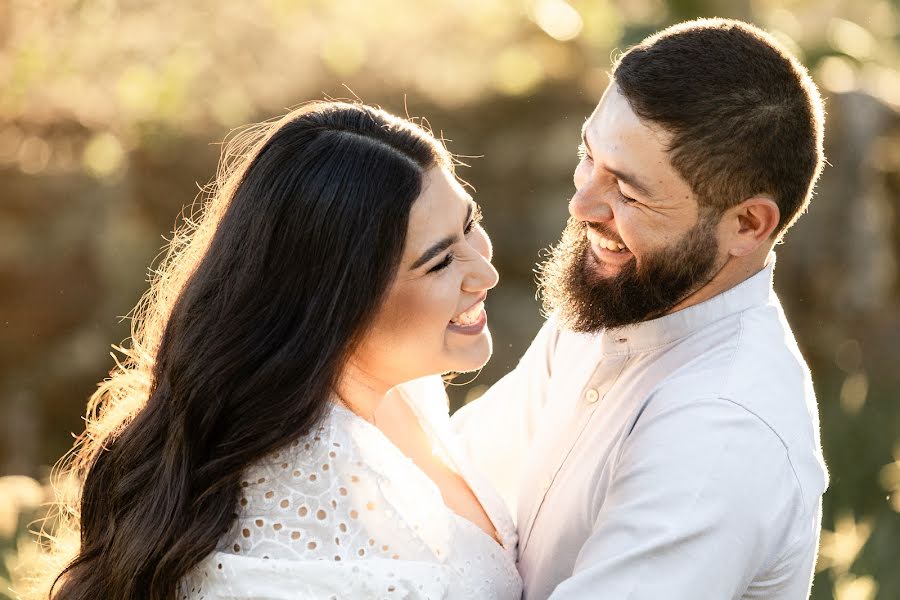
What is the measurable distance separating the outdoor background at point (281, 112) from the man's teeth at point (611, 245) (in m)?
4.93

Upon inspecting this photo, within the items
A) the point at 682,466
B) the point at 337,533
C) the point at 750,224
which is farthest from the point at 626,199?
the point at 337,533

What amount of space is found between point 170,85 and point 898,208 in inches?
246

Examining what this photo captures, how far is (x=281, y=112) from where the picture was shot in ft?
30.9

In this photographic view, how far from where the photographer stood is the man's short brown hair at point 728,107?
8.70 ft

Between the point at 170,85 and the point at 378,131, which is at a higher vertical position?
the point at 378,131

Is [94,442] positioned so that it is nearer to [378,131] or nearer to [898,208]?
[378,131]

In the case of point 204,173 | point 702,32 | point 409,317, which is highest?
point 702,32

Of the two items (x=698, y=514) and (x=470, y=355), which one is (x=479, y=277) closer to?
(x=470, y=355)

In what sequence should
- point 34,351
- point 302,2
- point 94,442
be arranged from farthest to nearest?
point 302,2 < point 34,351 < point 94,442

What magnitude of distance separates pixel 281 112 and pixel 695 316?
7153 millimetres

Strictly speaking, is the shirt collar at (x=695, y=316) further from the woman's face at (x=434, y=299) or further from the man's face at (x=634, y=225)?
the woman's face at (x=434, y=299)

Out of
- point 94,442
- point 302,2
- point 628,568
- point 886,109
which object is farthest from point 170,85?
point 628,568

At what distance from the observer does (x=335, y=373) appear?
2604 millimetres

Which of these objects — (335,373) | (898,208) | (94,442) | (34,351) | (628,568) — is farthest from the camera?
(898,208)
